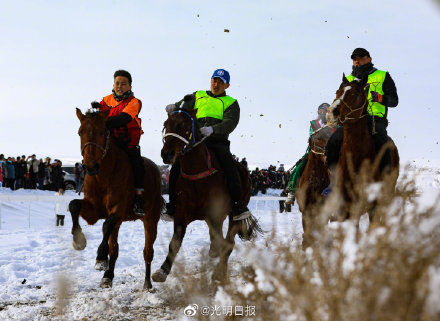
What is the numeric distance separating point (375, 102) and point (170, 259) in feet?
12.2

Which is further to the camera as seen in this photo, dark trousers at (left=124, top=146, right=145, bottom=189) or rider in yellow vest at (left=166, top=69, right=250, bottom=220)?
dark trousers at (left=124, top=146, right=145, bottom=189)

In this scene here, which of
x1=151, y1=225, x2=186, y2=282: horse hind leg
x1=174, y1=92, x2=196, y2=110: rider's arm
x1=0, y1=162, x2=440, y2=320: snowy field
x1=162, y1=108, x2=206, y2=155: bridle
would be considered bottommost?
x1=0, y1=162, x2=440, y2=320: snowy field

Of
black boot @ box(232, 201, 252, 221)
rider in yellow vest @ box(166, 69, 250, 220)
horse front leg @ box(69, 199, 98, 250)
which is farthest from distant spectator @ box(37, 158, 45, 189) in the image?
black boot @ box(232, 201, 252, 221)

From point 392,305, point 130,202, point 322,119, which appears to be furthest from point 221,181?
point 392,305

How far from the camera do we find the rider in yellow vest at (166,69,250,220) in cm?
734

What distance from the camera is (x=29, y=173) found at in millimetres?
25891

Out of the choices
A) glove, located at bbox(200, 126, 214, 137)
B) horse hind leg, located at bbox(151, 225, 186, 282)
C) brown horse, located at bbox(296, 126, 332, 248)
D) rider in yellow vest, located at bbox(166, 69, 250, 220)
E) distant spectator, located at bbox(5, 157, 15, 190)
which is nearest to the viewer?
horse hind leg, located at bbox(151, 225, 186, 282)

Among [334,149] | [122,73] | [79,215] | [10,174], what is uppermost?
[122,73]

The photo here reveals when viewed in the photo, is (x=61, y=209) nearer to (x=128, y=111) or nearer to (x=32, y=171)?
(x=32, y=171)

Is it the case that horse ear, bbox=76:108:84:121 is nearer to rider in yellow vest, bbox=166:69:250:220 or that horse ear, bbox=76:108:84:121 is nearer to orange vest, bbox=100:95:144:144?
orange vest, bbox=100:95:144:144

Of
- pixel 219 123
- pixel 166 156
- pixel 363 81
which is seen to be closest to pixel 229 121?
pixel 219 123

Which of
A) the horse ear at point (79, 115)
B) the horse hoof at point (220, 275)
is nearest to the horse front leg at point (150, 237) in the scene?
the horse ear at point (79, 115)

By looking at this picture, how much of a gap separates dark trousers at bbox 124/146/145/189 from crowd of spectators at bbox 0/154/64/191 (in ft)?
60.6

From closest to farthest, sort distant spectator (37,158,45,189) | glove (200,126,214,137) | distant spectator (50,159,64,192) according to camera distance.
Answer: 1. glove (200,126,214,137)
2. distant spectator (37,158,45,189)
3. distant spectator (50,159,64,192)
